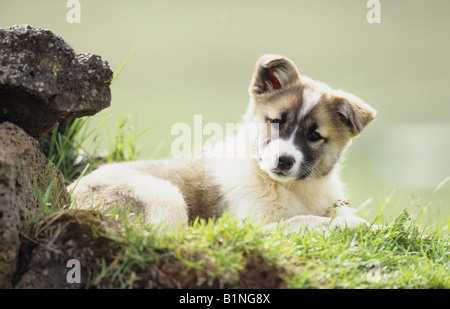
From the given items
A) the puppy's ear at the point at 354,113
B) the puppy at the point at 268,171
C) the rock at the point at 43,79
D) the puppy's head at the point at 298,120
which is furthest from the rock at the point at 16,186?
the puppy's ear at the point at 354,113

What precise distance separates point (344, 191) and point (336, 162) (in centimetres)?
55

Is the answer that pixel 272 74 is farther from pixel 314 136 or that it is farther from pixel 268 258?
pixel 268 258

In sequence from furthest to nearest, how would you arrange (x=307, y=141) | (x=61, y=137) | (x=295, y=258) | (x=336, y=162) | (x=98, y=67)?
(x=61, y=137), (x=336, y=162), (x=307, y=141), (x=98, y=67), (x=295, y=258)

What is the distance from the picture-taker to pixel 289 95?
481 cm

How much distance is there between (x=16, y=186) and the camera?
3188mm

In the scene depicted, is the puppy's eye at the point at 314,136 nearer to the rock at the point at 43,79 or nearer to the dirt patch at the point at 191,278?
the rock at the point at 43,79

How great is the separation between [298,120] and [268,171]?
0.52 metres

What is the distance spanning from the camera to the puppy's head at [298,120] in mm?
4496

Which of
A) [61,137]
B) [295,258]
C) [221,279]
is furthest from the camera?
[61,137]

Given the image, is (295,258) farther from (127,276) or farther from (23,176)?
(23,176)

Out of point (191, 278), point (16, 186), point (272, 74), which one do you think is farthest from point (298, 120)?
point (16, 186)

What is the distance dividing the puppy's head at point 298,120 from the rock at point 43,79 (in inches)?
60.3

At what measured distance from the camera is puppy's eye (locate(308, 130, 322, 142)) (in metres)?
4.66

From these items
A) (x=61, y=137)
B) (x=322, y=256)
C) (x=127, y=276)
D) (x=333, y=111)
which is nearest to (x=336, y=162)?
(x=333, y=111)
